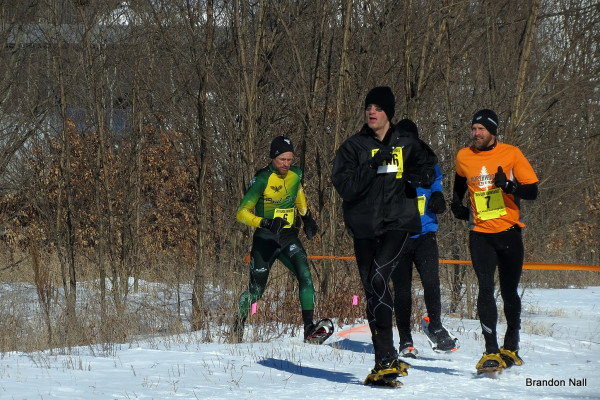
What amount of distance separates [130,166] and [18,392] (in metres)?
11.0

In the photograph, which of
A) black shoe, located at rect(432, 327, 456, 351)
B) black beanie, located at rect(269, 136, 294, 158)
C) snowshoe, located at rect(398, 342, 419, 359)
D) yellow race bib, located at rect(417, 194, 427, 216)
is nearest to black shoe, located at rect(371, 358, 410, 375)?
snowshoe, located at rect(398, 342, 419, 359)

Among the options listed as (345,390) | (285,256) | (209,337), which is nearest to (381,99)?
(345,390)

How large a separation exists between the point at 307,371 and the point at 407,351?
102cm

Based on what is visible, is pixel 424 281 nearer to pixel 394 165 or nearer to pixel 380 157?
pixel 394 165

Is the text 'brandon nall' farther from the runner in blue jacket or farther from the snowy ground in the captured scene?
the runner in blue jacket

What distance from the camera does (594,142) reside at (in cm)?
2039

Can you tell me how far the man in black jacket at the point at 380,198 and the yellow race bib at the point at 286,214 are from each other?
233cm

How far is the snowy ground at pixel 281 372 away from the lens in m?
5.25

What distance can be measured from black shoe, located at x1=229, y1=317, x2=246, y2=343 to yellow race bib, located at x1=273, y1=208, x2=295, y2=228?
102 centimetres

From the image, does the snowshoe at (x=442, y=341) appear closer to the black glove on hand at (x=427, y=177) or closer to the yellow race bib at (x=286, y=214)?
the yellow race bib at (x=286, y=214)

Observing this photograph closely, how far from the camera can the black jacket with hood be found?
17.9 feet

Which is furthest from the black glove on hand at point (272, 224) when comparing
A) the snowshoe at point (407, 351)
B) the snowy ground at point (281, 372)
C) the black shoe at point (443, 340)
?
the black shoe at point (443, 340)

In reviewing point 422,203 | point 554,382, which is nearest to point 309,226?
point 422,203

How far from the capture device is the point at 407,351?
22.4ft
